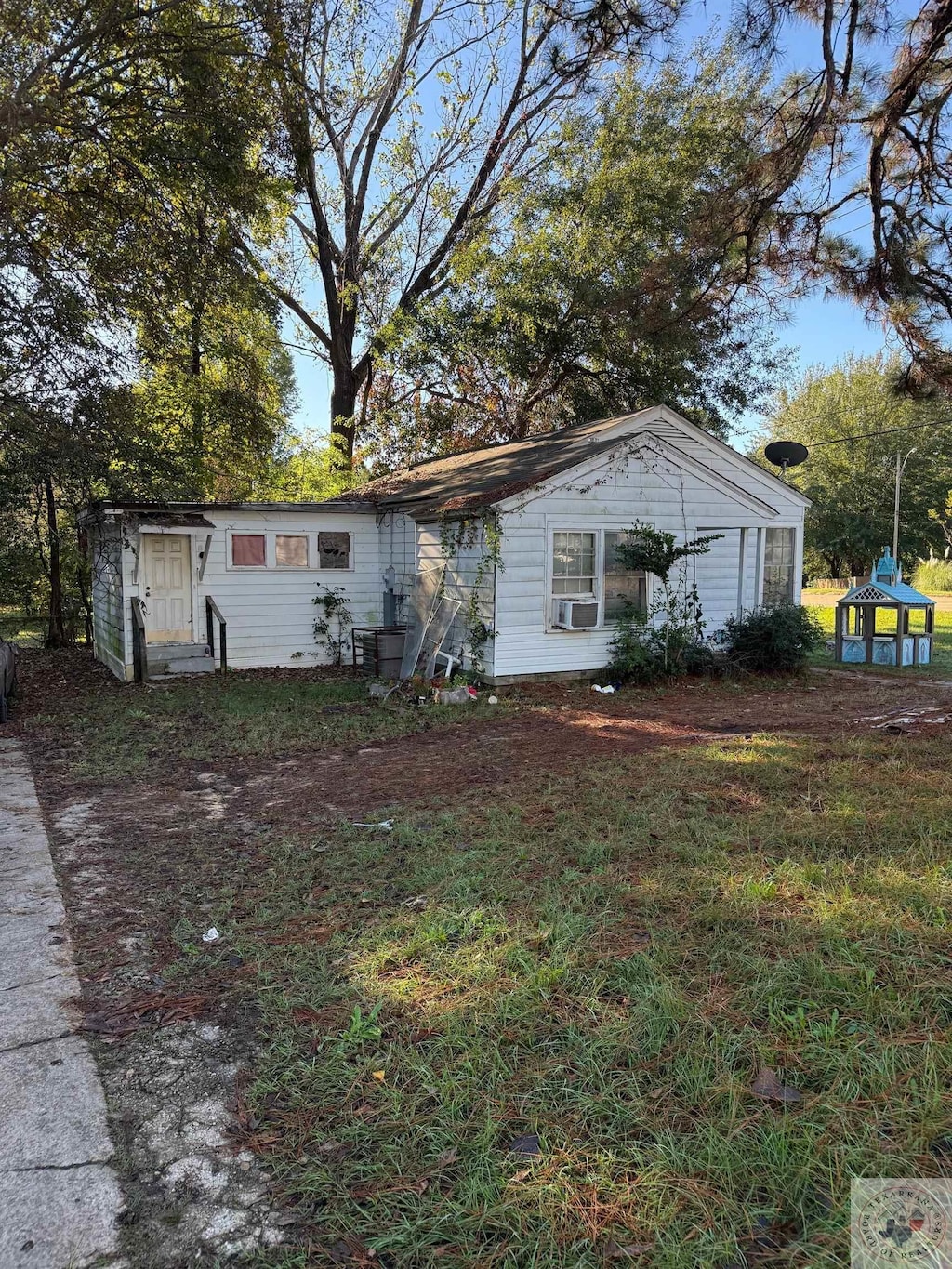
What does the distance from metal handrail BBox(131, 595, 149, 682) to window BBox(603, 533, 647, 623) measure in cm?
698

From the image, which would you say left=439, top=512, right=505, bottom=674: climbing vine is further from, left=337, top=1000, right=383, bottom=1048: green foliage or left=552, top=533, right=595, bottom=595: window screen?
left=337, top=1000, right=383, bottom=1048: green foliage

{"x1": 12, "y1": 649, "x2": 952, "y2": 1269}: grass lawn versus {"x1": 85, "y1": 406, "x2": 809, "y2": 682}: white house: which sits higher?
{"x1": 85, "y1": 406, "x2": 809, "y2": 682}: white house

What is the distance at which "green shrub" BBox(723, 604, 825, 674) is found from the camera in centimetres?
1141

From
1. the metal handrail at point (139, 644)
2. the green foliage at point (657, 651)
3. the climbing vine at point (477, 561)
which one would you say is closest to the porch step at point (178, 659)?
the metal handrail at point (139, 644)

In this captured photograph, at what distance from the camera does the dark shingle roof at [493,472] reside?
34.2 ft

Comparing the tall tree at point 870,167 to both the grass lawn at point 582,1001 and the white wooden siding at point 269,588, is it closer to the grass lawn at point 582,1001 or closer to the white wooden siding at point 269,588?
the grass lawn at point 582,1001

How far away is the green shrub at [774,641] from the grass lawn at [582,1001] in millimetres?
5846

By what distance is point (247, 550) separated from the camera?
12680 mm

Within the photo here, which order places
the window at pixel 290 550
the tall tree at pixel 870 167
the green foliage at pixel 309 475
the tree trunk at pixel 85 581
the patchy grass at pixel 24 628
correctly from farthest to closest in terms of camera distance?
the green foliage at pixel 309 475
the patchy grass at pixel 24 628
the tree trunk at pixel 85 581
the window at pixel 290 550
the tall tree at pixel 870 167

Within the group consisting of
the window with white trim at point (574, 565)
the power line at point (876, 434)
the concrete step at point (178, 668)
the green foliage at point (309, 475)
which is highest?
the power line at point (876, 434)

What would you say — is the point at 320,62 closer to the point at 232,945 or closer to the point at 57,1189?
the point at 232,945

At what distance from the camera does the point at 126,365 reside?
10727 millimetres

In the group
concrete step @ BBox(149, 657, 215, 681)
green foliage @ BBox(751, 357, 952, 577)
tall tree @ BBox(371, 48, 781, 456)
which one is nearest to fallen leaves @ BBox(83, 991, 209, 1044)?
concrete step @ BBox(149, 657, 215, 681)

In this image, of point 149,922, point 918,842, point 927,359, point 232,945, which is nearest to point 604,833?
point 918,842
